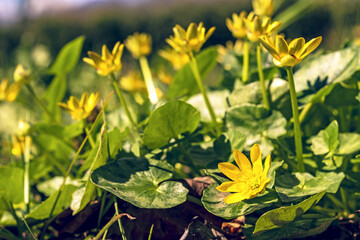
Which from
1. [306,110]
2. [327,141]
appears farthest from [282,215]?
[306,110]

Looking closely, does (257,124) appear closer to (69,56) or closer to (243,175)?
(243,175)

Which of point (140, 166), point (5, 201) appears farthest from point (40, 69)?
point (140, 166)

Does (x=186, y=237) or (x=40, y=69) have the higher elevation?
(x=40, y=69)

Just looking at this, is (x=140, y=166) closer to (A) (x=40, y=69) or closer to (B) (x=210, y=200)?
(B) (x=210, y=200)

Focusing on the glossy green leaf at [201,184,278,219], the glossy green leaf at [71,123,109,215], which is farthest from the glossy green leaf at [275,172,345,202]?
the glossy green leaf at [71,123,109,215]

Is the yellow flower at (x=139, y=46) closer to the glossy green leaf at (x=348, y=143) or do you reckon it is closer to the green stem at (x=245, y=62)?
the green stem at (x=245, y=62)

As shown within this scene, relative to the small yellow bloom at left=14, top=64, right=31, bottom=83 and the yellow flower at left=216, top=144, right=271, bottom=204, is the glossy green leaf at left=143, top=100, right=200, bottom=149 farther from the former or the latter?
the small yellow bloom at left=14, top=64, right=31, bottom=83
